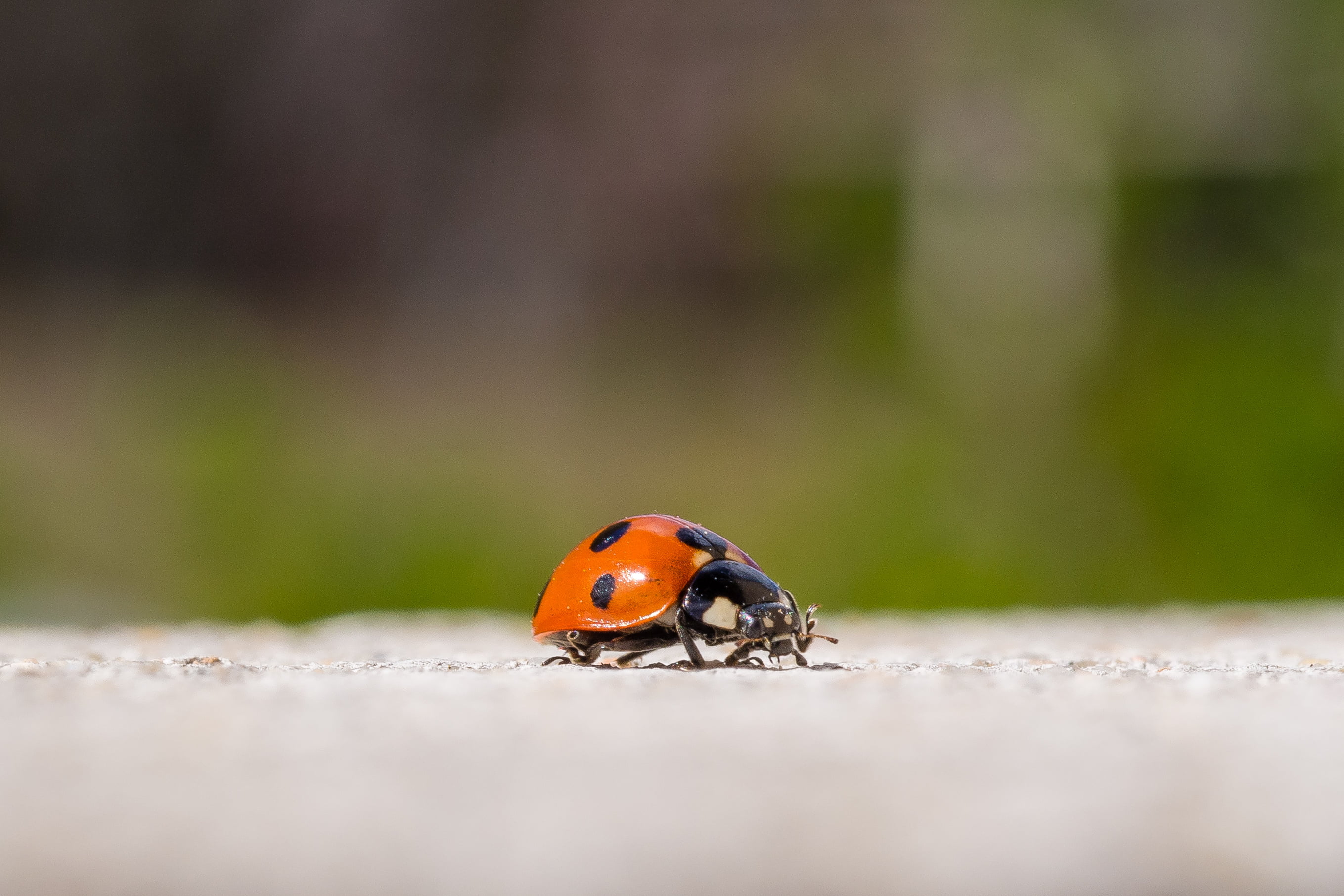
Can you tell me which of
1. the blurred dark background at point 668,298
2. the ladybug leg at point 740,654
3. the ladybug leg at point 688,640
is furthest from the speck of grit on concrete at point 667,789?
the blurred dark background at point 668,298

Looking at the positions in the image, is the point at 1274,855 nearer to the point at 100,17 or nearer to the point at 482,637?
the point at 482,637

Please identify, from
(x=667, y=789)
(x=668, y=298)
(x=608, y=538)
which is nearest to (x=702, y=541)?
(x=608, y=538)

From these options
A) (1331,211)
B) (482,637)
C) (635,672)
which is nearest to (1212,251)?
(1331,211)

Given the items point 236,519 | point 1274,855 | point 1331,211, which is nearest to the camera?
point 1274,855

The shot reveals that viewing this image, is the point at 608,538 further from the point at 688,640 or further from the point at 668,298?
the point at 668,298

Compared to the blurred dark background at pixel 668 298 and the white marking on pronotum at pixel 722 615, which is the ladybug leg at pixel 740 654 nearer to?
the white marking on pronotum at pixel 722 615

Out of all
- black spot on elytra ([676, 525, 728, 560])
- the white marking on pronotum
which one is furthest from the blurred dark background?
the white marking on pronotum
